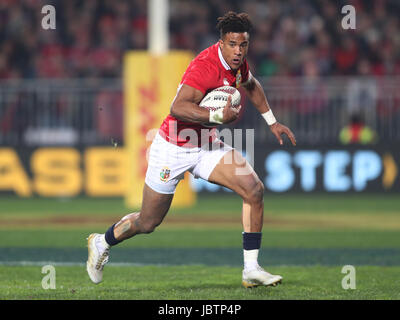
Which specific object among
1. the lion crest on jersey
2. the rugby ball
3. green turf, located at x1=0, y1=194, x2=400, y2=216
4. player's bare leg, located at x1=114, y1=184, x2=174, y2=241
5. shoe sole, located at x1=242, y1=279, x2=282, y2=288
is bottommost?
green turf, located at x1=0, y1=194, x2=400, y2=216

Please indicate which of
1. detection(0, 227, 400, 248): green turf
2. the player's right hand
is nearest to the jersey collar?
the player's right hand

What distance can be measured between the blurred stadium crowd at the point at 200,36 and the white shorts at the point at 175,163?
12.7 meters

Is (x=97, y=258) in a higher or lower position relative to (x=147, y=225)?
lower

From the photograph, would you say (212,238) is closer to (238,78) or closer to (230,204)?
(230,204)

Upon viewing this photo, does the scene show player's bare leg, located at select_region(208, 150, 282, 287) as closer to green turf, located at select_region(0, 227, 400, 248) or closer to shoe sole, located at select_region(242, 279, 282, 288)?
shoe sole, located at select_region(242, 279, 282, 288)

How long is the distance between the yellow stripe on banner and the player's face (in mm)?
9942

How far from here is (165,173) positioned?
8844 millimetres

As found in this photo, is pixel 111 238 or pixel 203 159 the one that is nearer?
pixel 203 159

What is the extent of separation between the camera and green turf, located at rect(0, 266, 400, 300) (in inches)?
324

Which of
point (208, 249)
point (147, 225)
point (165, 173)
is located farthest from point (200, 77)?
point (208, 249)

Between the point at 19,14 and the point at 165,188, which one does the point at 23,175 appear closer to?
the point at 19,14

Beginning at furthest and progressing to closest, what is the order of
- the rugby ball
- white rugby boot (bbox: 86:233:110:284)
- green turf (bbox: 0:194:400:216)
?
green turf (bbox: 0:194:400:216), white rugby boot (bbox: 86:233:110:284), the rugby ball

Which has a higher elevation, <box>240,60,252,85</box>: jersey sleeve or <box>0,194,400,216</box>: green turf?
<box>240,60,252,85</box>: jersey sleeve

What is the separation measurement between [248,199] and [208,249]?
4.17 meters
